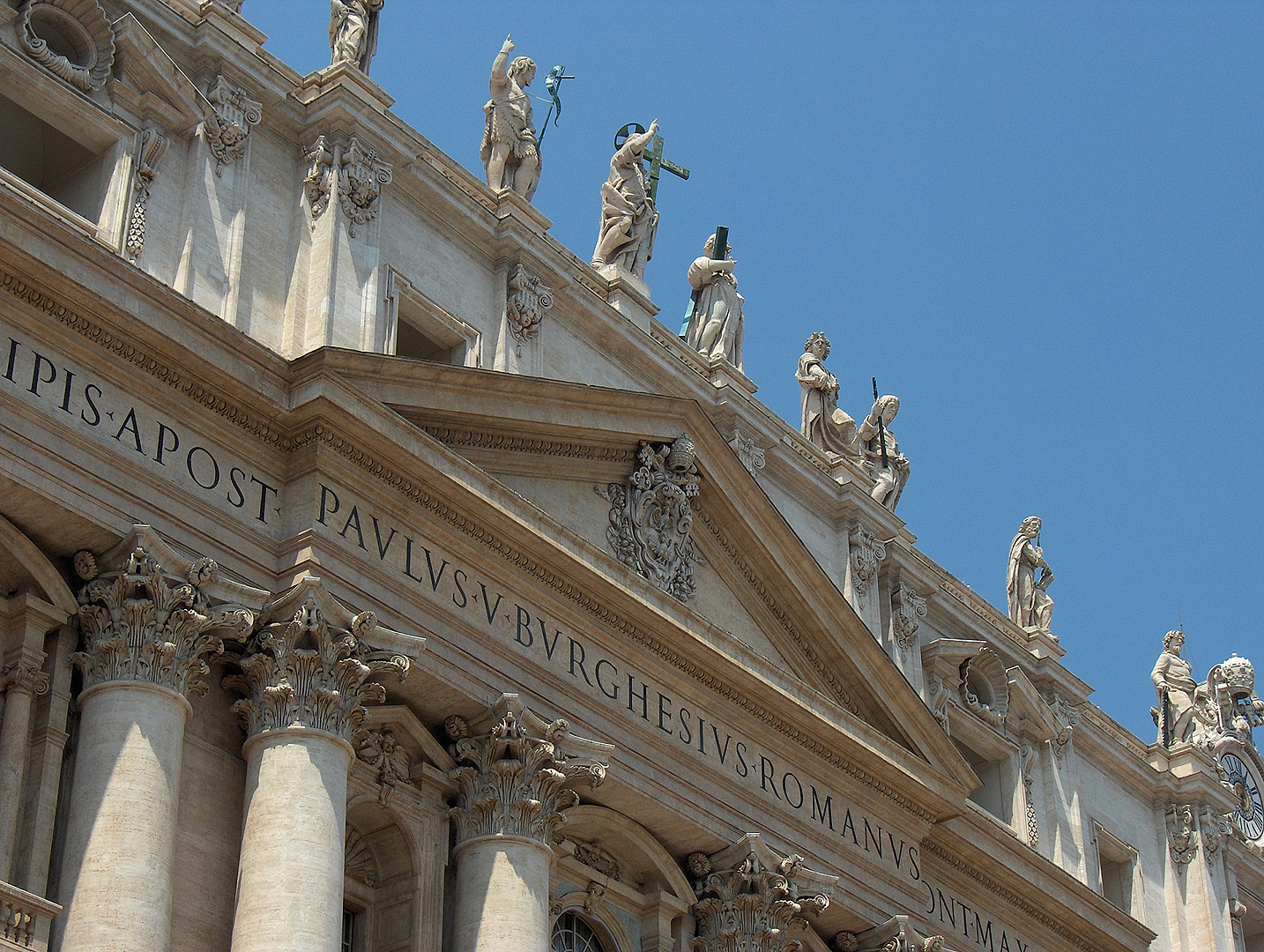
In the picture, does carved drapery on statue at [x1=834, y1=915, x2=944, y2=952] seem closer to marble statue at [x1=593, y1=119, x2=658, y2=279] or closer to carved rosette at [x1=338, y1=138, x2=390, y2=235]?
marble statue at [x1=593, y1=119, x2=658, y2=279]

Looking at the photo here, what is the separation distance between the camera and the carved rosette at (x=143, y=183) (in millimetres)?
23031

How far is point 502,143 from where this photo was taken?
28.6 meters

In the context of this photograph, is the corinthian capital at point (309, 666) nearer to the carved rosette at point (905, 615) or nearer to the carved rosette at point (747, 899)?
the carved rosette at point (747, 899)

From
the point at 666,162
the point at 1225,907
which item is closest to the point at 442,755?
the point at 666,162

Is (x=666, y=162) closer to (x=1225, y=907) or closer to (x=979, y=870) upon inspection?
(x=979, y=870)

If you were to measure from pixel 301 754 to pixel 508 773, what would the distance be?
2953 mm

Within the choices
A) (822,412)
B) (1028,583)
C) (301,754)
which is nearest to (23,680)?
(301,754)

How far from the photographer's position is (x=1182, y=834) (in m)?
38.0

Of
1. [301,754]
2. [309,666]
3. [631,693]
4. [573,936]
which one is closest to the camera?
[301,754]

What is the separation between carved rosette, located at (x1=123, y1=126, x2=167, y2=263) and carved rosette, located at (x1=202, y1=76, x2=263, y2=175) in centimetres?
64

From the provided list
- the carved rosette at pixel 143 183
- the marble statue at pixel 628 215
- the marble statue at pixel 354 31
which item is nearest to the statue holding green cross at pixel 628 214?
the marble statue at pixel 628 215

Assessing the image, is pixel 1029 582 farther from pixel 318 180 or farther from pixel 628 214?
pixel 318 180

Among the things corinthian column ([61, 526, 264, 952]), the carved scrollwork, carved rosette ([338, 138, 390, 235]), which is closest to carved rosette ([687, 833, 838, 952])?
corinthian column ([61, 526, 264, 952])

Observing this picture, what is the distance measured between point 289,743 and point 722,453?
900 cm
